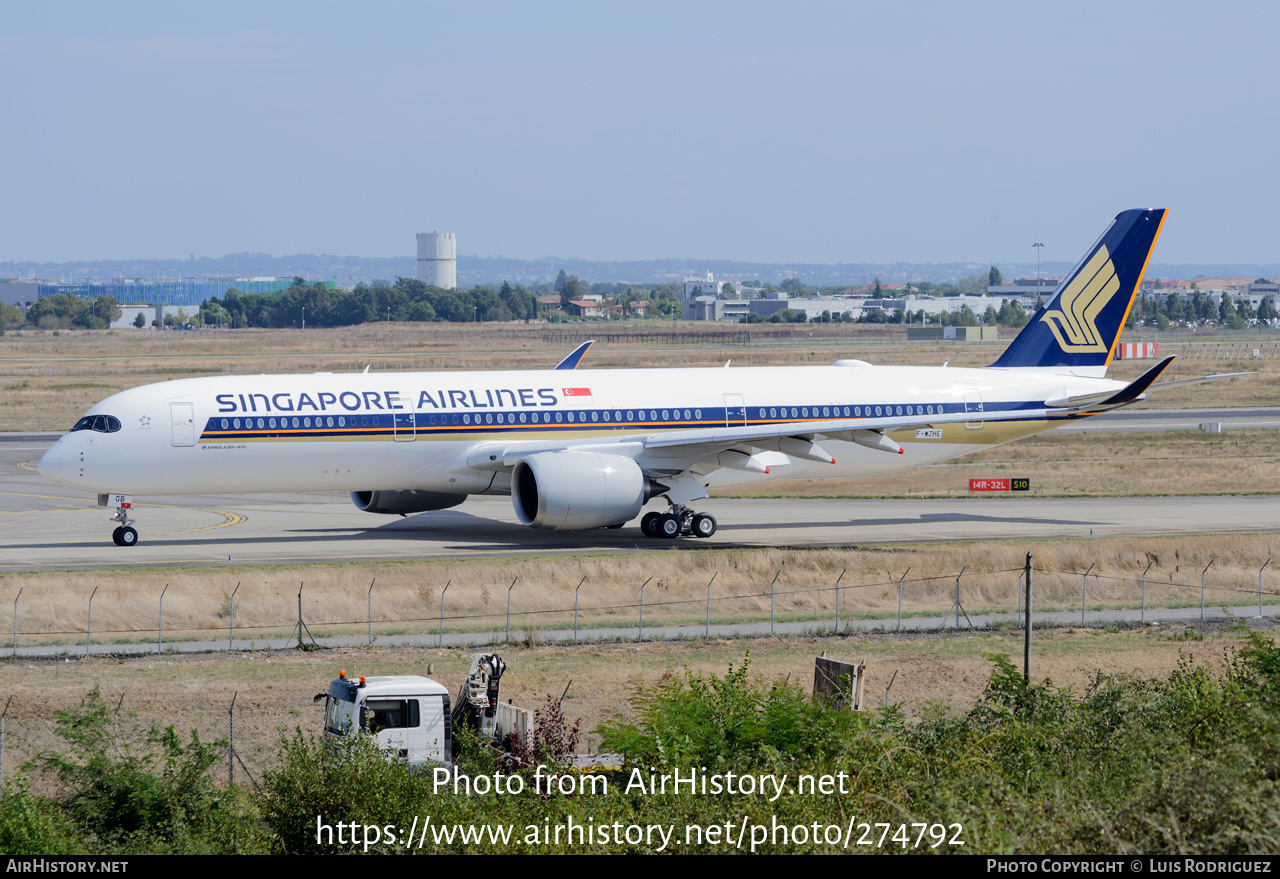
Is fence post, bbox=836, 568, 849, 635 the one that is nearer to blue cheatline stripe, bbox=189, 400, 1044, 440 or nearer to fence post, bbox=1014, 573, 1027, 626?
fence post, bbox=1014, 573, 1027, 626

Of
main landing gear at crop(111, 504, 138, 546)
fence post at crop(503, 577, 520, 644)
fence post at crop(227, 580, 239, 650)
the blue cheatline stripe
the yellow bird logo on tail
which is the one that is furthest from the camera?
the yellow bird logo on tail

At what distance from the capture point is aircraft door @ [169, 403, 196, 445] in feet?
142

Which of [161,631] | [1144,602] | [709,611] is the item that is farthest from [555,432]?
[1144,602]

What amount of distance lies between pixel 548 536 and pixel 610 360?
88.1m

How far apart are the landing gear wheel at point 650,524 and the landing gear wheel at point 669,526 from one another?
14 centimetres

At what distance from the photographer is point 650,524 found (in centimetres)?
4753

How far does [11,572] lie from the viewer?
3947 centimetres

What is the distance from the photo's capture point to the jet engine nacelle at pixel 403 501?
159 feet

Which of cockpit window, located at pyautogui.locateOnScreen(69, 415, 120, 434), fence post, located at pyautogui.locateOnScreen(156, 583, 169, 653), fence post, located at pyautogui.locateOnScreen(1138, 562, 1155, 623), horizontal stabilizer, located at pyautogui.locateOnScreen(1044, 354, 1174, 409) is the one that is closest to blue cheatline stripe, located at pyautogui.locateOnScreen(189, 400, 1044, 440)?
horizontal stabilizer, located at pyautogui.locateOnScreen(1044, 354, 1174, 409)

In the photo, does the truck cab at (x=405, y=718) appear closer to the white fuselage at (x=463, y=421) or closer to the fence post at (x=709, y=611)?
the fence post at (x=709, y=611)

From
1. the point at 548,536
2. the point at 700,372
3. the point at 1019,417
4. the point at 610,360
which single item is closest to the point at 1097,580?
the point at 1019,417

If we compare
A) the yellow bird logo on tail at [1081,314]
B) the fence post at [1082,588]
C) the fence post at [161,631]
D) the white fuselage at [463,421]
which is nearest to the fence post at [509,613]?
the white fuselage at [463,421]

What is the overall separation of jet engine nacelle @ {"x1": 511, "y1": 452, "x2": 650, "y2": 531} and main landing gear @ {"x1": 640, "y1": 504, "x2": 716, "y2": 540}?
2.23 metres
